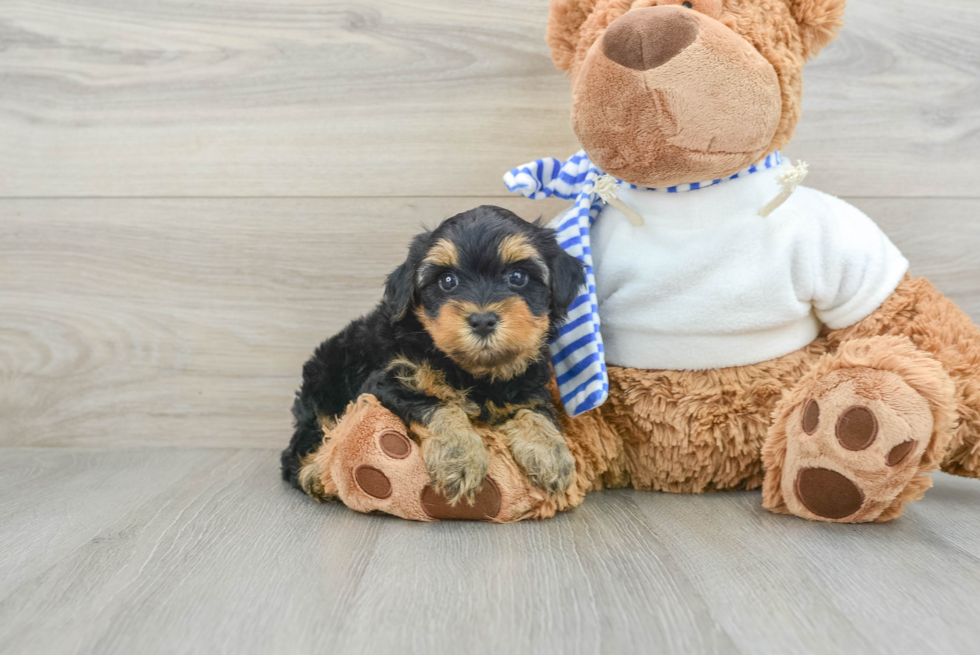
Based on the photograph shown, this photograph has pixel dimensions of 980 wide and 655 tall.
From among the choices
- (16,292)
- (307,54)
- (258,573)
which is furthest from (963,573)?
(16,292)

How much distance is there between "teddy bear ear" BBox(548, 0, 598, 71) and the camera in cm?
154

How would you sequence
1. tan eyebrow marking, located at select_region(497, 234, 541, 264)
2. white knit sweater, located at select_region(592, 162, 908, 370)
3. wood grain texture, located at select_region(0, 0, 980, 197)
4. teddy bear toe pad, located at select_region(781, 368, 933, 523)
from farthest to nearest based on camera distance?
wood grain texture, located at select_region(0, 0, 980, 197) → white knit sweater, located at select_region(592, 162, 908, 370) → tan eyebrow marking, located at select_region(497, 234, 541, 264) → teddy bear toe pad, located at select_region(781, 368, 933, 523)

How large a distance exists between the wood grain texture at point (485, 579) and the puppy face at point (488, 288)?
1.14 feet

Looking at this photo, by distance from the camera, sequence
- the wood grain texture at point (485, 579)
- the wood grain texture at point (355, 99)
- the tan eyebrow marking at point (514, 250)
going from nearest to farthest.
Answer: the wood grain texture at point (485, 579)
the tan eyebrow marking at point (514, 250)
the wood grain texture at point (355, 99)

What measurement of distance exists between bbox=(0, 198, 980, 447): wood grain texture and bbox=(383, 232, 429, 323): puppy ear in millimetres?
584

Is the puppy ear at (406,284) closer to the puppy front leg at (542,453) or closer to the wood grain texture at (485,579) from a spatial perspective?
the puppy front leg at (542,453)

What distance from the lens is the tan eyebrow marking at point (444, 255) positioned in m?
1.37

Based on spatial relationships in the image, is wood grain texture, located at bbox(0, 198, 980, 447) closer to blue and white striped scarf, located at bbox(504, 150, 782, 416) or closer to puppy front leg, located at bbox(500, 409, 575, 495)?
blue and white striped scarf, located at bbox(504, 150, 782, 416)

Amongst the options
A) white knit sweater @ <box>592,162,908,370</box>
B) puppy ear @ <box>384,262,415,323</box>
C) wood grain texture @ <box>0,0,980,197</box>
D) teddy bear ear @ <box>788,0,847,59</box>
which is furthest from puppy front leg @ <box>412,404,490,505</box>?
teddy bear ear @ <box>788,0,847,59</box>

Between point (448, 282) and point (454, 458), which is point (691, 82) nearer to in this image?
point (448, 282)

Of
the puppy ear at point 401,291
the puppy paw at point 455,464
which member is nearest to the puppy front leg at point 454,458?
the puppy paw at point 455,464

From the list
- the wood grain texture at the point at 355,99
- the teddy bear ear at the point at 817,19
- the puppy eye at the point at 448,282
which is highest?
the teddy bear ear at the point at 817,19

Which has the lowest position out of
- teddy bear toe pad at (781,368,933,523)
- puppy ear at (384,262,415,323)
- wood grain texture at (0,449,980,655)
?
wood grain texture at (0,449,980,655)

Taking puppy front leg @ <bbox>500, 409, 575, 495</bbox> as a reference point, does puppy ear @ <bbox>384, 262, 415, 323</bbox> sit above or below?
above
